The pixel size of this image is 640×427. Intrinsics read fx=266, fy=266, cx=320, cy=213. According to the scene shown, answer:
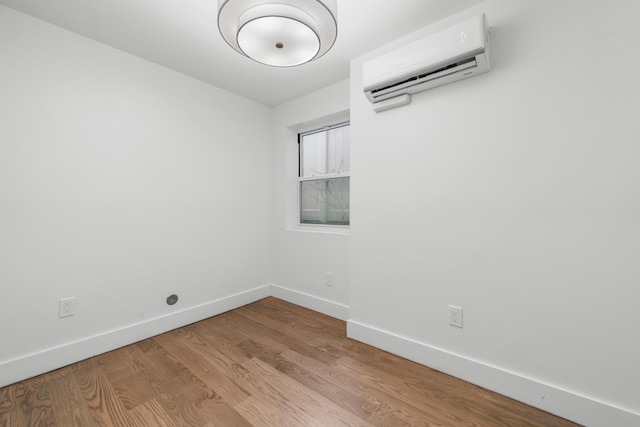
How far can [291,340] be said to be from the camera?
88.8 inches

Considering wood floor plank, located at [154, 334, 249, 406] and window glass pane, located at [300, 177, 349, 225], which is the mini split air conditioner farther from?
wood floor plank, located at [154, 334, 249, 406]

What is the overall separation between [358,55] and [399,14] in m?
0.52

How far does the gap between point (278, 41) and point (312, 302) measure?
7.98 feet

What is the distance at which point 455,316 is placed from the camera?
178 cm

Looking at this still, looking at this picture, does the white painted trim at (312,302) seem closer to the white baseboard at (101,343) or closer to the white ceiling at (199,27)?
the white baseboard at (101,343)

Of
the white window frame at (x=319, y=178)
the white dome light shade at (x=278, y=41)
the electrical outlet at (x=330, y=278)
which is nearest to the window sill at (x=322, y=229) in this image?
the white window frame at (x=319, y=178)

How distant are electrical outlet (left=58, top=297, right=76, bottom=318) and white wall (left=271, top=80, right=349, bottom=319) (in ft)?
6.10

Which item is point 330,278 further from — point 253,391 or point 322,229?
point 253,391

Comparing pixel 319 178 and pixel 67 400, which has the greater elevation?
pixel 319 178

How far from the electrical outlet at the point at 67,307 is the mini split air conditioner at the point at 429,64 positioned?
8.67ft

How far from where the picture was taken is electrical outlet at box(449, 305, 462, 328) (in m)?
1.76

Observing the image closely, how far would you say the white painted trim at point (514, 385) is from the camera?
1.32 metres

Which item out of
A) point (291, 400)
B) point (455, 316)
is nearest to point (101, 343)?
point (291, 400)

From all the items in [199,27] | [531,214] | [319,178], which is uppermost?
[199,27]
